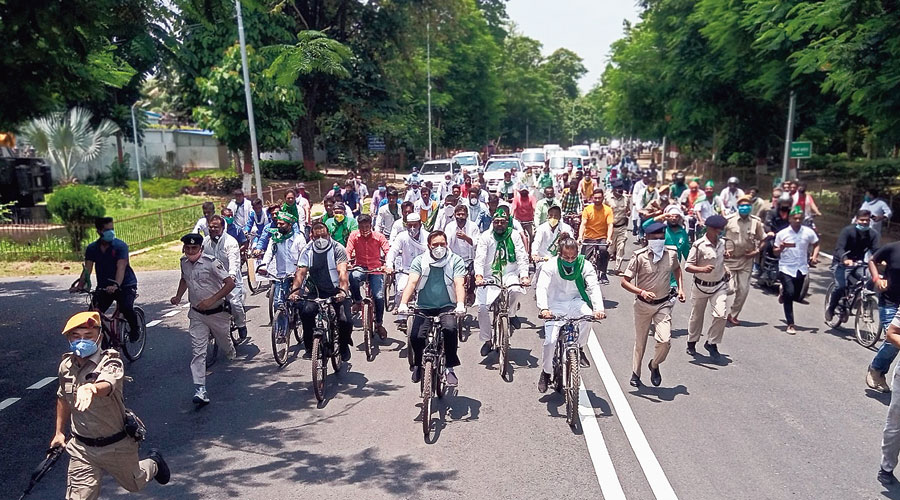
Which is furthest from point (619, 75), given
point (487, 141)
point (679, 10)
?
point (487, 141)

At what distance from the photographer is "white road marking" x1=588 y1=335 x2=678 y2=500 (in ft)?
18.1

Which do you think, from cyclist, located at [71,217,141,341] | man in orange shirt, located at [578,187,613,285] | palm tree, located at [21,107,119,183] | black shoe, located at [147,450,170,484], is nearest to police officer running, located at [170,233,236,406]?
cyclist, located at [71,217,141,341]

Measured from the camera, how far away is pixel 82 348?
4531mm

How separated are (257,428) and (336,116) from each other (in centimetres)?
3003

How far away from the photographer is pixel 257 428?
23.1 feet

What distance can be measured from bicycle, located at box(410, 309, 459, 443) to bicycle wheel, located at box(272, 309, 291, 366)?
8.21ft

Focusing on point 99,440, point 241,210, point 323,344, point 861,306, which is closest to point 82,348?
point 99,440

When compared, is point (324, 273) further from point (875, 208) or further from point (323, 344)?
point (875, 208)

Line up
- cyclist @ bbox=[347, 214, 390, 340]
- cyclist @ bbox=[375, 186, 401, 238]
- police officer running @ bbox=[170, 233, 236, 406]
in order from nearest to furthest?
police officer running @ bbox=[170, 233, 236, 406]
cyclist @ bbox=[347, 214, 390, 340]
cyclist @ bbox=[375, 186, 401, 238]

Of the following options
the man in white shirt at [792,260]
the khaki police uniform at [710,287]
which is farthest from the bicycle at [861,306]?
the khaki police uniform at [710,287]

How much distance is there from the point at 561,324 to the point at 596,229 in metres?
5.35

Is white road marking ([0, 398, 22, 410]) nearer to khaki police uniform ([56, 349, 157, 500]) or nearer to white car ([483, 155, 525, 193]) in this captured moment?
khaki police uniform ([56, 349, 157, 500])

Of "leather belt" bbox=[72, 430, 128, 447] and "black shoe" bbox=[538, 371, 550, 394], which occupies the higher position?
"leather belt" bbox=[72, 430, 128, 447]

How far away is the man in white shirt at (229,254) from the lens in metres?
8.67
